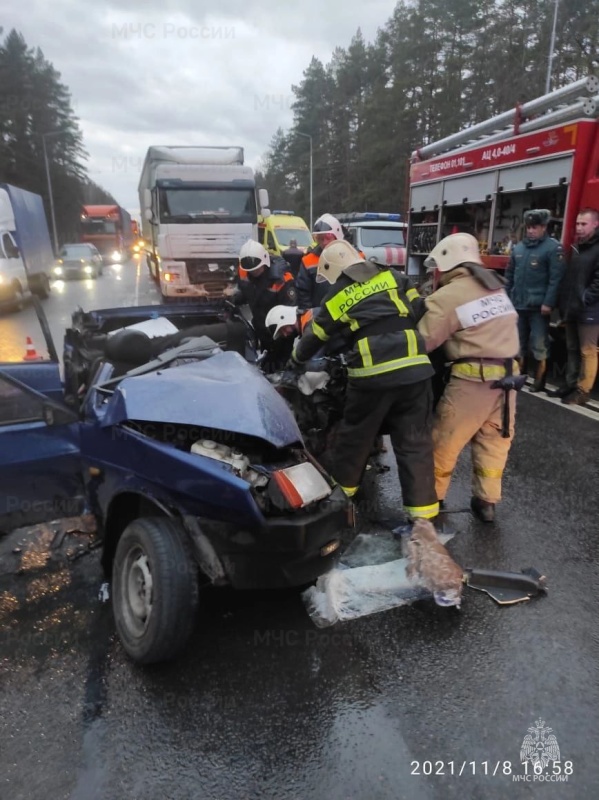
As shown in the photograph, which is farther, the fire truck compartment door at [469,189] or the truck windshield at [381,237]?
the truck windshield at [381,237]

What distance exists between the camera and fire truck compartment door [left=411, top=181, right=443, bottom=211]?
10.7 m

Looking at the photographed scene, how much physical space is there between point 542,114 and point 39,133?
55.1m

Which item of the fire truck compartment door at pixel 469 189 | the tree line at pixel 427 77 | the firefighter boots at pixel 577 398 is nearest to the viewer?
the firefighter boots at pixel 577 398

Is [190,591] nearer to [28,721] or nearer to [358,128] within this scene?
[28,721]

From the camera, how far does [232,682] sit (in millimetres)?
2494

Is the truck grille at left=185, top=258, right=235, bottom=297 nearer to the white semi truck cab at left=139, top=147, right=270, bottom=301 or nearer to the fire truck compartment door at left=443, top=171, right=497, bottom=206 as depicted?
the white semi truck cab at left=139, top=147, right=270, bottom=301

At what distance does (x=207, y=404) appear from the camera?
259 centimetres

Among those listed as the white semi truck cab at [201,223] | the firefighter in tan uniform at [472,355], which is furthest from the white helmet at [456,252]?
the white semi truck cab at [201,223]

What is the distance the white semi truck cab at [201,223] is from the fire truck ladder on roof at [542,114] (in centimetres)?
519

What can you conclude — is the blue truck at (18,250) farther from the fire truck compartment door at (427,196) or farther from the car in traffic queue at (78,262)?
the fire truck compartment door at (427,196)

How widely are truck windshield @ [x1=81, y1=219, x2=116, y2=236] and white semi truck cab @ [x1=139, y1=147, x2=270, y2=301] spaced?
26519mm

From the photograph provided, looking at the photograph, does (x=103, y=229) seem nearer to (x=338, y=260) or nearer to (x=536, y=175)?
(x=536, y=175)

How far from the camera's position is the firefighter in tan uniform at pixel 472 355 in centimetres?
343
